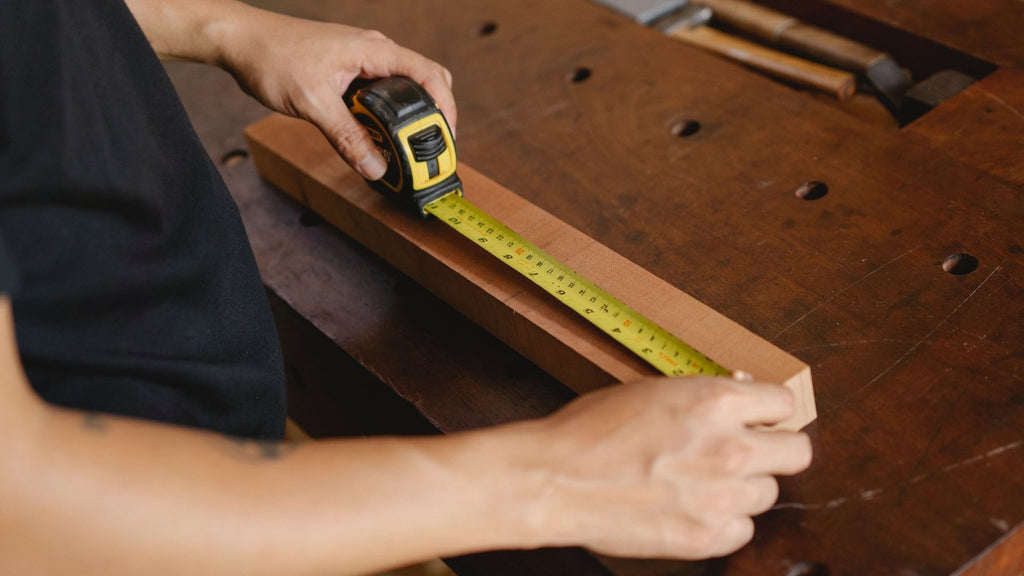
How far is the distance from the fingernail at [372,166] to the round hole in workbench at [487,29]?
0.62 metres

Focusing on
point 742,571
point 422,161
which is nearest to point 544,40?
point 422,161

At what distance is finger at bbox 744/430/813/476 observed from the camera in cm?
91

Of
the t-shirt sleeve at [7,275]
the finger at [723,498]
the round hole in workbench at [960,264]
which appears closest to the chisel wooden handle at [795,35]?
the round hole in workbench at [960,264]

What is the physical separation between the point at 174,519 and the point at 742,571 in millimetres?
558

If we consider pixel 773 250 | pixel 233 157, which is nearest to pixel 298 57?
pixel 233 157

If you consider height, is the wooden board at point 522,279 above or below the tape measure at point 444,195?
below

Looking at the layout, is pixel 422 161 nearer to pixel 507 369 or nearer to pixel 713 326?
pixel 507 369

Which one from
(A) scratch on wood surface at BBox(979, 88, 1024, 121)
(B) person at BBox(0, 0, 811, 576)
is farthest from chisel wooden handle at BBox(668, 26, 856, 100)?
(B) person at BBox(0, 0, 811, 576)

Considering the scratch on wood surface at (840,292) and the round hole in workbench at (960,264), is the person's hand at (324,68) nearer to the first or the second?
the scratch on wood surface at (840,292)

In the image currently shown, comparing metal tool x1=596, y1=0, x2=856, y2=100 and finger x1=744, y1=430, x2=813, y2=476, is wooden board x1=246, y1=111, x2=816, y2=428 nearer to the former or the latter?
finger x1=744, y1=430, x2=813, y2=476

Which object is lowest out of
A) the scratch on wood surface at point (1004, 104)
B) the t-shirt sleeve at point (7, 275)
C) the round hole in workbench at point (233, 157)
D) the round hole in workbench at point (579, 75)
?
the round hole in workbench at point (233, 157)

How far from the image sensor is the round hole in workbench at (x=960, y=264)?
47.9 inches

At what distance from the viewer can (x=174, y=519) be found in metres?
0.78

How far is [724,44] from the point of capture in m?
1.82
